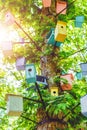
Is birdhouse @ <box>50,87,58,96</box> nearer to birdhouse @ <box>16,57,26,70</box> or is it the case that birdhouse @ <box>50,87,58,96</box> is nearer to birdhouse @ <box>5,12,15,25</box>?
birdhouse @ <box>16,57,26,70</box>

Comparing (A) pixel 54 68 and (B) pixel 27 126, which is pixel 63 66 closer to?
(A) pixel 54 68

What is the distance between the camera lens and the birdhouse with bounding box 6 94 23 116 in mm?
3232

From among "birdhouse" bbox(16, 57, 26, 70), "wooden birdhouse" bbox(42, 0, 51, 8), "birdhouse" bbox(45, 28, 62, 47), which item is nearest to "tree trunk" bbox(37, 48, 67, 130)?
"birdhouse" bbox(45, 28, 62, 47)

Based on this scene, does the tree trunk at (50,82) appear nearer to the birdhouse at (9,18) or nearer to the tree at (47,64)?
the tree at (47,64)

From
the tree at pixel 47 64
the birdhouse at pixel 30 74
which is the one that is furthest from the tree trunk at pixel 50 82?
the birdhouse at pixel 30 74

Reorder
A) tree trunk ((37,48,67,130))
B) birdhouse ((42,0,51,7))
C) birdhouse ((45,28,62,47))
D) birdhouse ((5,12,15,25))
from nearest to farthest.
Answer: tree trunk ((37,48,67,130)) < birdhouse ((45,28,62,47)) < birdhouse ((5,12,15,25)) < birdhouse ((42,0,51,7))

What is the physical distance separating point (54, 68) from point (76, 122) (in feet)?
2.56

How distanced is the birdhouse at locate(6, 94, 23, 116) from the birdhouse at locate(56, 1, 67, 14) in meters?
1.54

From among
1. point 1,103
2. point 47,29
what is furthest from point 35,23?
point 1,103

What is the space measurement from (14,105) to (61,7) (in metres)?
1.70

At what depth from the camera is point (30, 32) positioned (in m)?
4.78

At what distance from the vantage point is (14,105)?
3.25 meters

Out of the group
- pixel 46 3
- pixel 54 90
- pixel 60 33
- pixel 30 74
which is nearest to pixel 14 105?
pixel 30 74

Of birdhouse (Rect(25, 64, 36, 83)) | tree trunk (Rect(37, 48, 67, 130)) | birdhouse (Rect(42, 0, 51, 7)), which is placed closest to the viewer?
birdhouse (Rect(25, 64, 36, 83))
